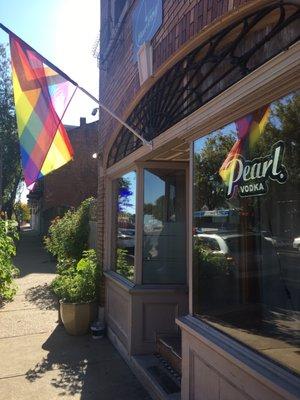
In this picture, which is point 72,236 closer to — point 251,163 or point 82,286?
point 82,286

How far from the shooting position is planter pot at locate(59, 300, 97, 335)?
6.75 metres

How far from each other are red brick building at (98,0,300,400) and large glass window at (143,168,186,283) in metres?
0.01

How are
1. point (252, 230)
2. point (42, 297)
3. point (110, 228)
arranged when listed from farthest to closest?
point (42, 297) < point (110, 228) < point (252, 230)

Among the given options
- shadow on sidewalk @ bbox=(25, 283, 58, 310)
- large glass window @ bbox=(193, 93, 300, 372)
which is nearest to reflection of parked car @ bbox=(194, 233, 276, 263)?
large glass window @ bbox=(193, 93, 300, 372)

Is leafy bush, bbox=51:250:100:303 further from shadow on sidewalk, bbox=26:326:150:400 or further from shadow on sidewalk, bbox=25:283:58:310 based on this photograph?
shadow on sidewalk, bbox=25:283:58:310

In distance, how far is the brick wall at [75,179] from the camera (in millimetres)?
26406

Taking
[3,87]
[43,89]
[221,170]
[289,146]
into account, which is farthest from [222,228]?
[3,87]

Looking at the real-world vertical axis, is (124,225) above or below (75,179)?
below

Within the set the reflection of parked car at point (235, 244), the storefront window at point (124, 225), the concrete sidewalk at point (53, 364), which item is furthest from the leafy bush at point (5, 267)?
the reflection of parked car at point (235, 244)

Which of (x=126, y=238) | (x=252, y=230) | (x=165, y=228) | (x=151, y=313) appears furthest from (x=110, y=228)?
(x=252, y=230)

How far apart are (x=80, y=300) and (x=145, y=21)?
14.0 feet

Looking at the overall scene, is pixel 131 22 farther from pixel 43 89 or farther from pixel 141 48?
pixel 43 89

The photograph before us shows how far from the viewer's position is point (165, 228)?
18.2 feet

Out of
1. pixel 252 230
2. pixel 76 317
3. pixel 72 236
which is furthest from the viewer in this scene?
pixel 72 236
